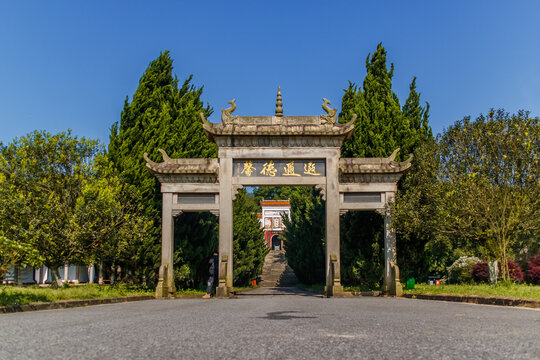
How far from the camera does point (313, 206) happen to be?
32656 millimetres

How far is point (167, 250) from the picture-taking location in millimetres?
21562

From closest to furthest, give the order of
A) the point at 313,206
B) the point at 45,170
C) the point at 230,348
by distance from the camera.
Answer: the point at 230,348 < the point at 45,170 < the point at 313,206

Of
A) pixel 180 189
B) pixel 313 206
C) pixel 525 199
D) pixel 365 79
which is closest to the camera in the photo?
pixel 525 199

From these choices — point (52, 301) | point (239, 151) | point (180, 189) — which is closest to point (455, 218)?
point (239, 151)

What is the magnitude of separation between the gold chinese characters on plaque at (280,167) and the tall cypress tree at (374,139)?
14.9 ft

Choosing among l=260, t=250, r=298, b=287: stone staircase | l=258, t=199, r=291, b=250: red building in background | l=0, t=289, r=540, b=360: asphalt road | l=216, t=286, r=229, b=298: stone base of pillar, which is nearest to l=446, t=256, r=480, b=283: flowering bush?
l=216, t=286, r=229, b=298: stone base of pillar

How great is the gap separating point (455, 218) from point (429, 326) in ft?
39.0

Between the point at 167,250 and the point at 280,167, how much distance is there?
18.5 ft

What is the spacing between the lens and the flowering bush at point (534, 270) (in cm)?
3055

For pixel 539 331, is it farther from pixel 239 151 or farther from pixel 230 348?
pixel 239 151

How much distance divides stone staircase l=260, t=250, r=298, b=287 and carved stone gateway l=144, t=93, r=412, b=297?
96.4ft

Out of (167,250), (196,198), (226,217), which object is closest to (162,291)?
(167,250)

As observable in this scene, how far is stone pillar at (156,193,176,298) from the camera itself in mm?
A: 21000

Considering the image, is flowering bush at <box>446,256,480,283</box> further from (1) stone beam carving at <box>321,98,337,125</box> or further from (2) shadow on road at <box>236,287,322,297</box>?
(1) stone beam carving at <box>321,98,337,125</box>
